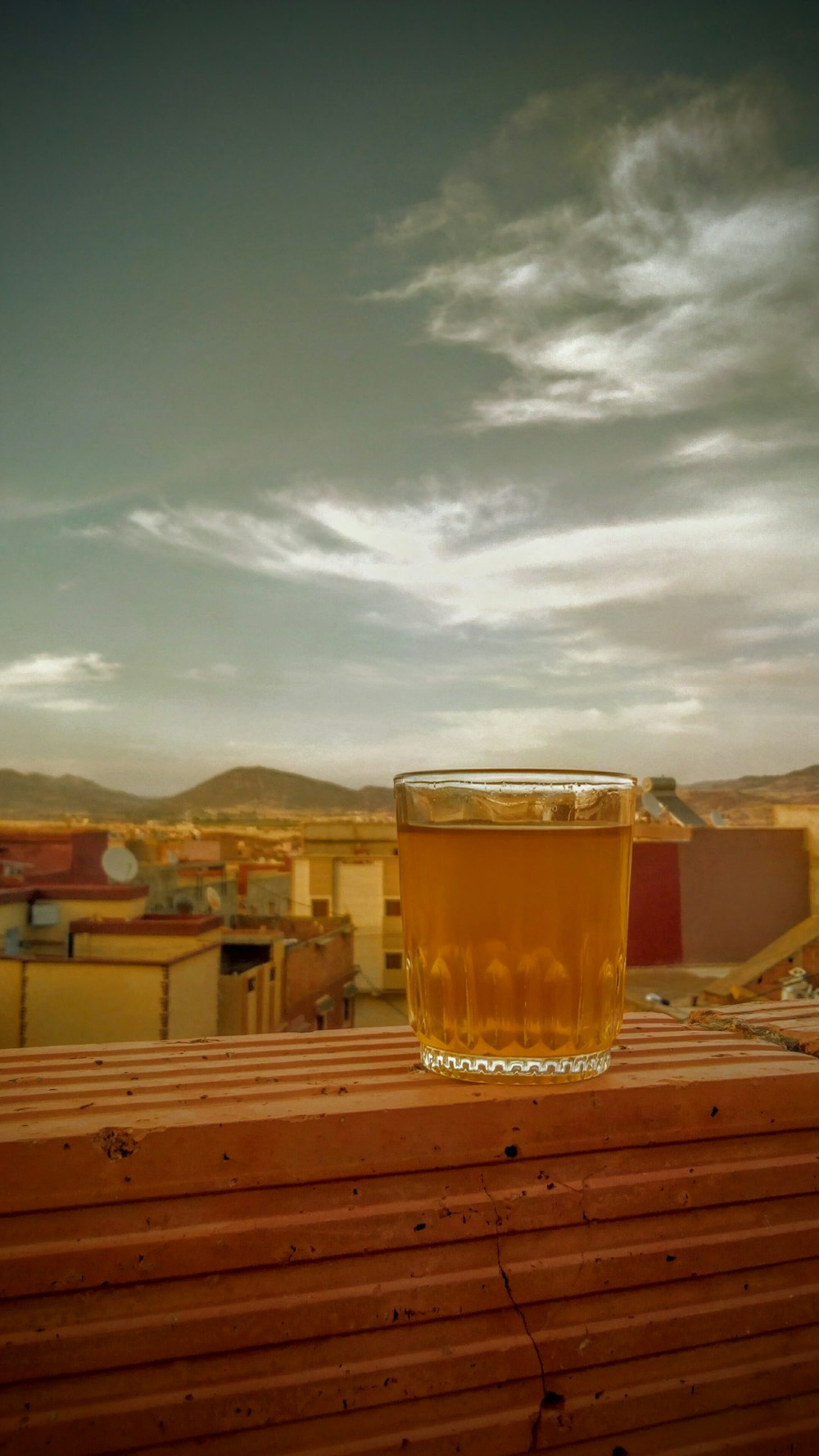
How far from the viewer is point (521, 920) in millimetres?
668

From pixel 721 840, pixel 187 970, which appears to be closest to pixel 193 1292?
pixel 187 970

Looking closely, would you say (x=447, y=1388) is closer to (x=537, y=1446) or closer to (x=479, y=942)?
(x=537, y=1446)

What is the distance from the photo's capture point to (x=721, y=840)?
72.8ft

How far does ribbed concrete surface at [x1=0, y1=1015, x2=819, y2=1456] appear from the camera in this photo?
532 millimetres

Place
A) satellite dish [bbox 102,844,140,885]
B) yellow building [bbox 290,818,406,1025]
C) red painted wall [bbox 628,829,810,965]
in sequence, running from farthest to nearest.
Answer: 1. yellow building [bbox 290,818,406,1025]
2. red painted wall [bbox 628,829,810,965]
3. satellite dish [bbox 102,844,140,885]

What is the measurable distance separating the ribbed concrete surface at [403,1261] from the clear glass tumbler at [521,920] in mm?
35

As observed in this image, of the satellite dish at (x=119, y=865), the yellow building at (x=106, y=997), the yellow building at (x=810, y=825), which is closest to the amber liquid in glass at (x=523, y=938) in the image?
the yellow building at (x=106, y=997)

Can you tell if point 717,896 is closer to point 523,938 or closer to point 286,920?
point 286,920

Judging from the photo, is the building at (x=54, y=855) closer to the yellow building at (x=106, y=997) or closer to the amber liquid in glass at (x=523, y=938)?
the yellow building at (x=106, y=997)

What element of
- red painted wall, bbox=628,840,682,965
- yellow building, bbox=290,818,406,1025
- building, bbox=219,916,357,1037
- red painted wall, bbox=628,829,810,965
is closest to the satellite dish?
building, bbox=219,916,357,1037

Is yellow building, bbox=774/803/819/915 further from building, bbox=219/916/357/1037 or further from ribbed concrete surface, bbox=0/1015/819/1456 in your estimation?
ribbed concrete surface, bbox=0/1015/819/1456

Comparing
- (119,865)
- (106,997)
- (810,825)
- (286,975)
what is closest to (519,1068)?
(106,997)

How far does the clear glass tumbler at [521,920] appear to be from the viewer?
0.67 metres

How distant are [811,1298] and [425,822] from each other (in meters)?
0.46
